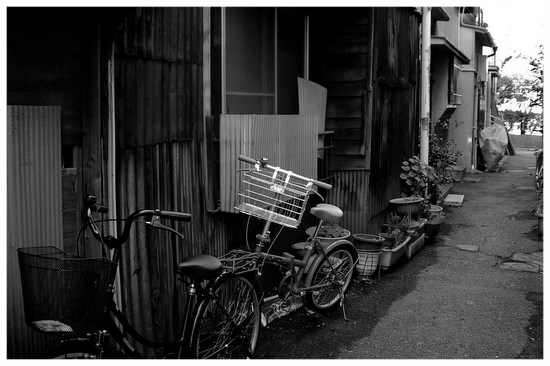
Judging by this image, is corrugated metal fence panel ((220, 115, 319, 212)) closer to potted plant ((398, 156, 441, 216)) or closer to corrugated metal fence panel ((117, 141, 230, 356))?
corrugated metal fence panel ((117, 141, 230, 356))

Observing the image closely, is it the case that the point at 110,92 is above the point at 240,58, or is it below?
below

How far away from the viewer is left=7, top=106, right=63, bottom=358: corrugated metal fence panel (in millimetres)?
3887

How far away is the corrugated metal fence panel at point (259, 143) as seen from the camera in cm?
591

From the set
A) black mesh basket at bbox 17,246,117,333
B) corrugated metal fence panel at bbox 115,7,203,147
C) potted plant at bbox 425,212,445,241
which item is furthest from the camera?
potted plant at bbox 425,212,445,241

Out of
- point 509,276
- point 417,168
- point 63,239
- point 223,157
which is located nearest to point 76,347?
point 63,239

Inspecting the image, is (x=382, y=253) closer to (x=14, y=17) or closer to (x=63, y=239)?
(x=63, y=239)

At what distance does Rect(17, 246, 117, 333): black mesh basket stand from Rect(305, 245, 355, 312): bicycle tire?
3.08 meters

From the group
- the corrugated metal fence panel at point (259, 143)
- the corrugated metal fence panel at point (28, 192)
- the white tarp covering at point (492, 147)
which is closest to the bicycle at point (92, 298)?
the corrugated metal fence panel at point (28, 192)

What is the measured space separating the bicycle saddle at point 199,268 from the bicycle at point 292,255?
2.37ft

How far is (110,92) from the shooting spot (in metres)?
4.53

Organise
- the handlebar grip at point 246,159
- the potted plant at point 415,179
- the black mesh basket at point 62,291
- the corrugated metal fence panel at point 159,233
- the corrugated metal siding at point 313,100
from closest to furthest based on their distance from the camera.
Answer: the black mesh basket at point 62,291 < the corrugated metal fence panel at point 159,233 < the handlebar grip at point 246,159 < the corrugated metal siding at point 313,100 < the potted plant at point 415,179

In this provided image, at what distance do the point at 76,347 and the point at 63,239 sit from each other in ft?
3.04

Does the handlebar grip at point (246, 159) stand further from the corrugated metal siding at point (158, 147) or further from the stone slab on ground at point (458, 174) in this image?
the stone slab on ground at point (458, 174)

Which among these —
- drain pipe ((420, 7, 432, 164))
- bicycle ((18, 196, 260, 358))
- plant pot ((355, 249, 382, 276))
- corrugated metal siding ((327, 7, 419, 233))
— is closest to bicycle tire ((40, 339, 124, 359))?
bicycle ((18, 196, 260, 358))
